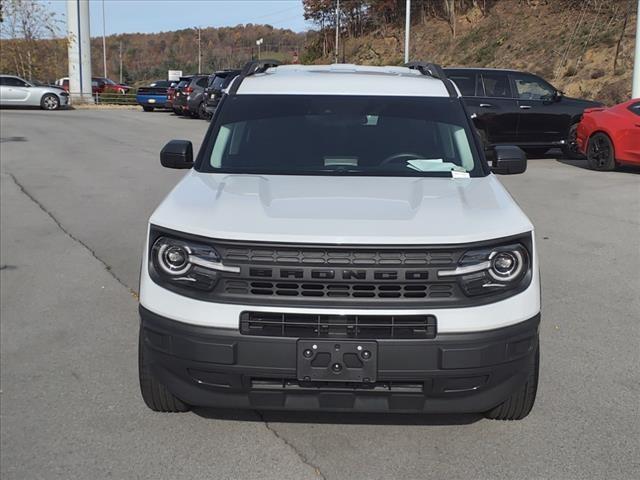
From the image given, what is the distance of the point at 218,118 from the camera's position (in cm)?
486

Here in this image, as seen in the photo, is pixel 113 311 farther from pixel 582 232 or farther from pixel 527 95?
pixel 527 95

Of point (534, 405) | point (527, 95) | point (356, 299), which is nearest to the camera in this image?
point (356, 299)

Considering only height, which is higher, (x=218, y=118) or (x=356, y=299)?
(x=218, y=118)

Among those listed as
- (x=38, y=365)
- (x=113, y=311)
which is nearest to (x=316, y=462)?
(x=38, y=365)

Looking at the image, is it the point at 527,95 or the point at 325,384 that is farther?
the point at 527,95

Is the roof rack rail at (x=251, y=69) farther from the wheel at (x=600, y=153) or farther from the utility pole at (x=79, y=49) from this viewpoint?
the utility pole at (x=79, y=49)

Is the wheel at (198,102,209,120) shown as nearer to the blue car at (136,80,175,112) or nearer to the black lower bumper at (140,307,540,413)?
the blue car at (136,80,175,112)

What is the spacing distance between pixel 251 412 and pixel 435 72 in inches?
116

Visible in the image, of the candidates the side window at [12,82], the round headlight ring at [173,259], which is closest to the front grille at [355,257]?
the round headlight ring at [173,259]

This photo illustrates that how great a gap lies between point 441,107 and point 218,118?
1477 millimetres

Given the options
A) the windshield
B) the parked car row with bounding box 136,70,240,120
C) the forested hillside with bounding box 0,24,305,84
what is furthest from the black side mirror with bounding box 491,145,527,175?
the forested hillside with bounding box 0,24,305,84

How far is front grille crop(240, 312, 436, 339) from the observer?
128 inches

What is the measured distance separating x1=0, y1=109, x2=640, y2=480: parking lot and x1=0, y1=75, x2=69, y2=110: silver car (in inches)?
1025

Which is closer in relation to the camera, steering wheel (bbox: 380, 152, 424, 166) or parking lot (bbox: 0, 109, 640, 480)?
parking lot (bbox: 0, 109, 640, 480)
